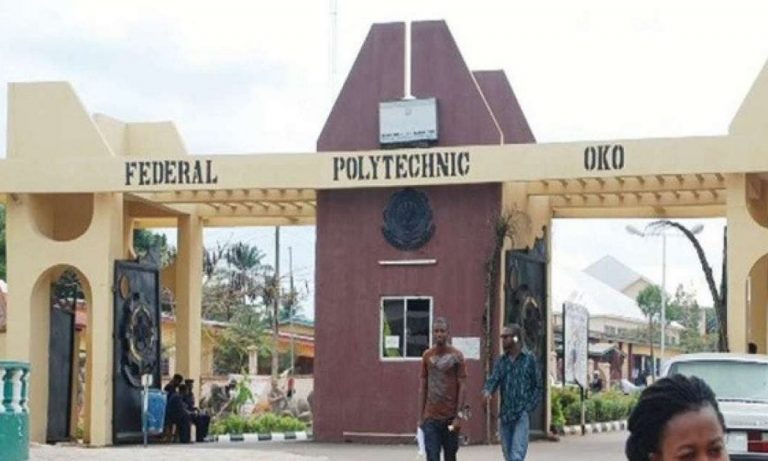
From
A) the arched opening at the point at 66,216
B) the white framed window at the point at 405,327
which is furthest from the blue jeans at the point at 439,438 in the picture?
the arched opening at the point at 66,216

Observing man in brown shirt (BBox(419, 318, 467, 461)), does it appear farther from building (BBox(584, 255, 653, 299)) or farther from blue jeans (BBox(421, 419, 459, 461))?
building (BBox(584, 255, 653, 299))

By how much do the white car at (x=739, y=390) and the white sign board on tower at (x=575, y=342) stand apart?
442 inches

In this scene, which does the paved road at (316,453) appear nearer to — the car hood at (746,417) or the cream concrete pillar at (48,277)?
the cream concrete pillar at (48,277)

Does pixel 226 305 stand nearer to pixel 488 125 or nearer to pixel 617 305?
pixel 617 305

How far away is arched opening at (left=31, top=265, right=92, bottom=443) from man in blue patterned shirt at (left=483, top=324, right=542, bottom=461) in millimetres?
13277

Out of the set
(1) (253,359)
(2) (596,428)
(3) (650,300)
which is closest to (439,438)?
(2) (596,428)

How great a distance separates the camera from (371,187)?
85.5 feet

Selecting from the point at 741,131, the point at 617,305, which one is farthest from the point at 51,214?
the point at 617,305

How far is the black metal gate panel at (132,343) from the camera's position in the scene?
88.9 ft

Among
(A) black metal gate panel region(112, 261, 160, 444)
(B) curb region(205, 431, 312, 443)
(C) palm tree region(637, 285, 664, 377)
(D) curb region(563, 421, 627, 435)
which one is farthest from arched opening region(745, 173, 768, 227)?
(C) palm tree region(637, 285, 664, 377)

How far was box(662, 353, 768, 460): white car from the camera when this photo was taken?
50.5 ft

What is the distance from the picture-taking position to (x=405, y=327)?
85.3 feet

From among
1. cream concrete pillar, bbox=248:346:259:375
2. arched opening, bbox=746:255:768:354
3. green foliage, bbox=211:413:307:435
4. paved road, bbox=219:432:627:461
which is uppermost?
arched opening, bbox=746:255:768:354

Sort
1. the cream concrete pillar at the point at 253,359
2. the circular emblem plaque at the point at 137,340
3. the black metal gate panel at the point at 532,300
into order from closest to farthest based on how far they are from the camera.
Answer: the black metal gate panel at the point at 532,300 < the circular emblem plaque at the point at 137,340 < the cream concrete pillar at the point at 253,359
